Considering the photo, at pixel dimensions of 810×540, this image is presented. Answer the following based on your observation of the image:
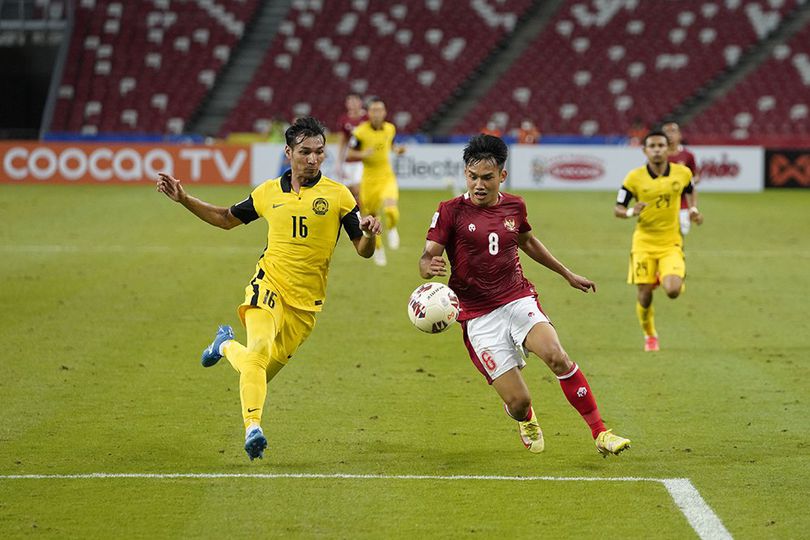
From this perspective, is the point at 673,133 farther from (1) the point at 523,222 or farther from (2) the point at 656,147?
(1) the point at 523,222

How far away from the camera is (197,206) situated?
8.38 metres

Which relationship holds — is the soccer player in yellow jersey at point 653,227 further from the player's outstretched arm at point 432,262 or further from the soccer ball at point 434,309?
the soccer ball at point 434,309

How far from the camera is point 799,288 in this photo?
17.5 metres

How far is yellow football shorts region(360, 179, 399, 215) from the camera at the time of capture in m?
19.9

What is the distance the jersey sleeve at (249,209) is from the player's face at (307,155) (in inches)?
14.6

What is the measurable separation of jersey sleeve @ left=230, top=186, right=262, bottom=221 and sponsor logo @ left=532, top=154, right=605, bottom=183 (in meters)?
28.4

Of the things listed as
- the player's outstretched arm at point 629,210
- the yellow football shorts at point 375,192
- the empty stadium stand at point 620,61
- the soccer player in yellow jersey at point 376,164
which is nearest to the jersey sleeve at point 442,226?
the player's outstretched arm at point 629,210

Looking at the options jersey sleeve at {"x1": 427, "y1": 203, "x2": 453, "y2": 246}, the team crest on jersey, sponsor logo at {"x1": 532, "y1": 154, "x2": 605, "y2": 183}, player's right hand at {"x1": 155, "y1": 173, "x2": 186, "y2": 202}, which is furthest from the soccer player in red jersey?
sponsor logo at {"x1": 532, "y1": 154, "x2": 605, "y2": 183}

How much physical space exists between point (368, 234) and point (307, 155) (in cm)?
68

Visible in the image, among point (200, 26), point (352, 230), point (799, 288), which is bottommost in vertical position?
point (799, 288)

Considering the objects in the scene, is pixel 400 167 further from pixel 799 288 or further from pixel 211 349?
pixel 211 349

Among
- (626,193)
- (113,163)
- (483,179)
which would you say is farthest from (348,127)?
(113,163)

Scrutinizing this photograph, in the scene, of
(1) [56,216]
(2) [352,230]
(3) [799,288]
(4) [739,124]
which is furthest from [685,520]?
(4) [739,124]

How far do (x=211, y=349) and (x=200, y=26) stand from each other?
140ft
